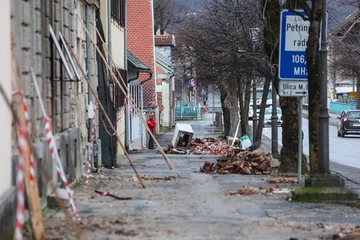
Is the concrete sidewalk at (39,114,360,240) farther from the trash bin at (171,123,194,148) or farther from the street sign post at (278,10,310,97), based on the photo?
the trash bin at (171,123,194,148)

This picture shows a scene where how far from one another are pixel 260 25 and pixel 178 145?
956 cm

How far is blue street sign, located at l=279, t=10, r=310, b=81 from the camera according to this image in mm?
15273

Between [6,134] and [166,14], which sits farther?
[166,14]

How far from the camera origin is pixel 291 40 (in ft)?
50.3

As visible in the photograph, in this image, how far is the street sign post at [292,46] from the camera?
15281 mm

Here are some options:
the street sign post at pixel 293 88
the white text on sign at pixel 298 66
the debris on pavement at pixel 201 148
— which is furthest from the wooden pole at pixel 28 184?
the debris on pavement at pixel 201 148

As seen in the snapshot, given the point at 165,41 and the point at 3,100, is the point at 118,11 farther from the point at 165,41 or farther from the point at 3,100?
the point at 165,41

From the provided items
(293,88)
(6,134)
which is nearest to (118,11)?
(293,88)

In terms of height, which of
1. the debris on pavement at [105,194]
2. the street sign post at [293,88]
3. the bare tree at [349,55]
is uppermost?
the bare tree at [349,55]

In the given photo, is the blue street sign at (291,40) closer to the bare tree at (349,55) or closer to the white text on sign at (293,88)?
the white text on sign at (293,88)

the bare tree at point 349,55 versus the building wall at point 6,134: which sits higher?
the bare tree at point 349,55

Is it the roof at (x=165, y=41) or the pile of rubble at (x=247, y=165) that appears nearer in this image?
the pile of rubble at (x=247, y=165)

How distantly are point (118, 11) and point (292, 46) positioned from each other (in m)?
16.6

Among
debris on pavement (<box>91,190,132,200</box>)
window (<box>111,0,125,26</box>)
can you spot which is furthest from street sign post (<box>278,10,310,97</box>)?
window (<box>111,0,125,26</box>)
